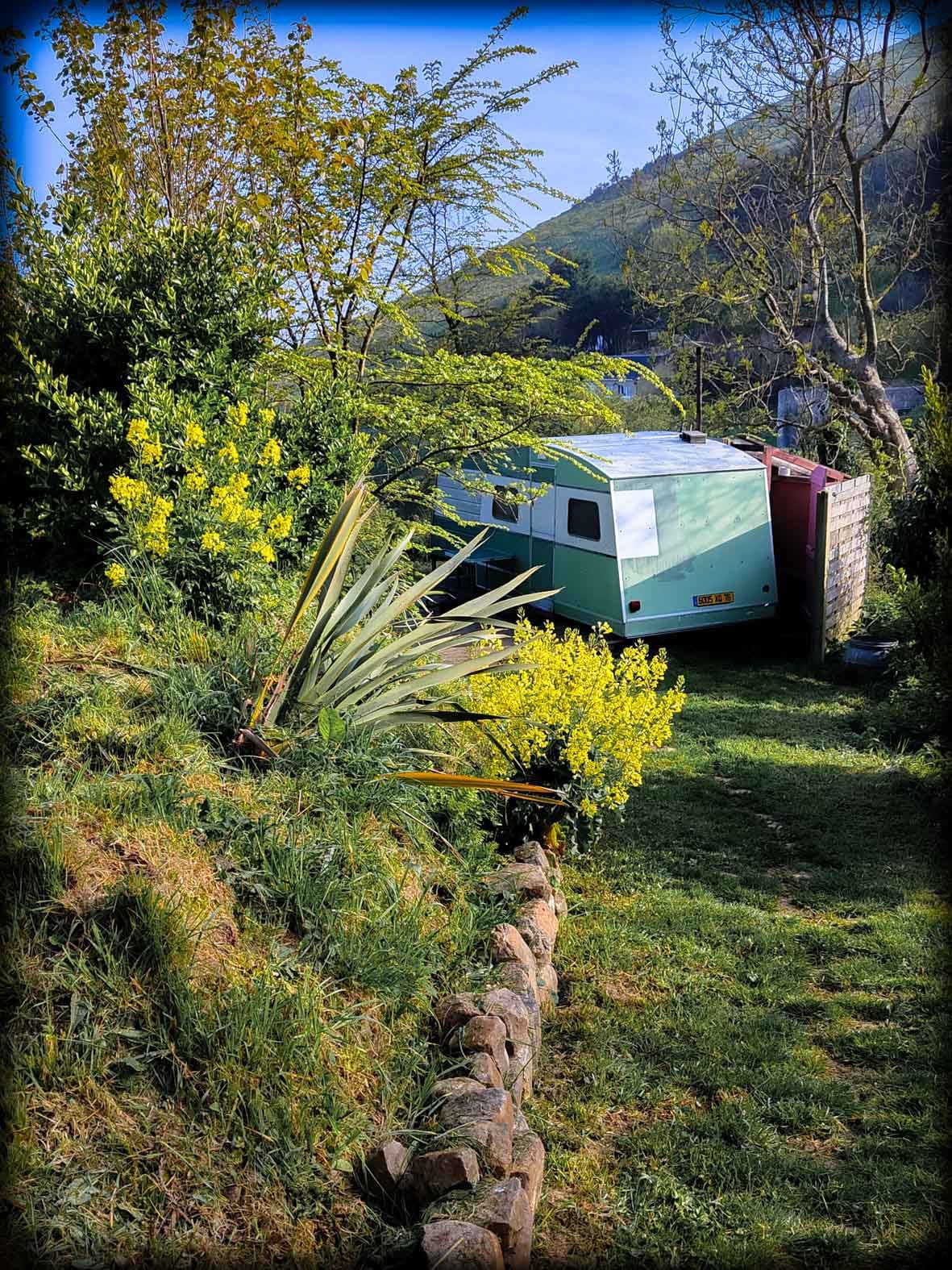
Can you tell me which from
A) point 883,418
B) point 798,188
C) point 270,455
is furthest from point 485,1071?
point 798,188

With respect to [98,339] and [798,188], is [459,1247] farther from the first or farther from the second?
[798,188]

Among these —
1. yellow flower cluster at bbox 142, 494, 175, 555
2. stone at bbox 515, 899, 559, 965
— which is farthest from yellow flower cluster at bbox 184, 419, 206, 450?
stone at bbox 515, 899, 559, 965


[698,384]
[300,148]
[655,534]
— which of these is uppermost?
[300,148]

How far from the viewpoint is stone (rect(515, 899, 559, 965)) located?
3.54m

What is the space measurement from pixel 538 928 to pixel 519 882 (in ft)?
0.97

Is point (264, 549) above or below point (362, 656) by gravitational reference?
above

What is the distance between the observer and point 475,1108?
2463 mm

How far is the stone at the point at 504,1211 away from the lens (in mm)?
2158

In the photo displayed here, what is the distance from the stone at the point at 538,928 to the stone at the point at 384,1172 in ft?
4.25

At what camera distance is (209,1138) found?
209cm

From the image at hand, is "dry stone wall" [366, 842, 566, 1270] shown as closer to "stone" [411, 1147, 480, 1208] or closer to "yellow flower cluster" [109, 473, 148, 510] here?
"stone" [411, 1147, 480, 1208]

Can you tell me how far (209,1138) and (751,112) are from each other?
13131 mm

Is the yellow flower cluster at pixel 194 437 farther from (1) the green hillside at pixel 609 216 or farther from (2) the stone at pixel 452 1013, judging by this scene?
(1) the green hillside at pixel 609 216

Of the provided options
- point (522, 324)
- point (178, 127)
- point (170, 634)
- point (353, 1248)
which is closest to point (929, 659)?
point (170, 634)
